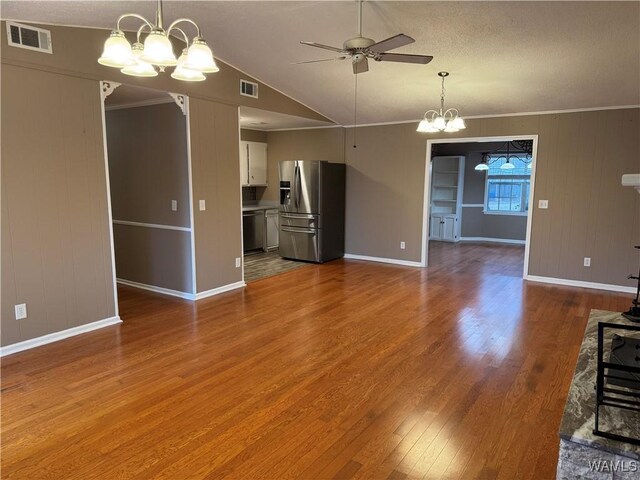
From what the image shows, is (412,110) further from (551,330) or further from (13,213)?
(13,213)

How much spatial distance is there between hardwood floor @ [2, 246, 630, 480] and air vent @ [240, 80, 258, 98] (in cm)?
261

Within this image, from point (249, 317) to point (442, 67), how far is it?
3436 mm

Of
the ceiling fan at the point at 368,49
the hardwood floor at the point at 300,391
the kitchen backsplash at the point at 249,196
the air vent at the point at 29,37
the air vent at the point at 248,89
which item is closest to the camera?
the hardwood floor at the point at 300,391

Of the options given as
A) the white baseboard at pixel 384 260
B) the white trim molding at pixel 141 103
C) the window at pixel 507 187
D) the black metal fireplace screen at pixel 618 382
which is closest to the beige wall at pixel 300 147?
the white baseboard at pixel 384 260

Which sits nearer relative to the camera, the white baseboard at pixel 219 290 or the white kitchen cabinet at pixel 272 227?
the white baseboard at pixel 219 290

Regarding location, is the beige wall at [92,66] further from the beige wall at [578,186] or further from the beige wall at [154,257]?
the beige wall at [578,186]

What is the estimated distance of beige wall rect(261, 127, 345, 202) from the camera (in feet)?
25.3

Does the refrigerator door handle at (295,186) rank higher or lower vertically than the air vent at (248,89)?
lower

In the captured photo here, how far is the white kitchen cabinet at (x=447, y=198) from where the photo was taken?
977 centimetres

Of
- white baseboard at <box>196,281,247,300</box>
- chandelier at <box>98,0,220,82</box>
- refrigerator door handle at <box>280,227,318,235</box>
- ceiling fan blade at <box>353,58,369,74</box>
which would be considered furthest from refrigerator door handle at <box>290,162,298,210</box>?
chandelier at <box>98,0,220,82</box>

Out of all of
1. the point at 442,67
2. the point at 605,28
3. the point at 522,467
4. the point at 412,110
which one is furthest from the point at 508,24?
the point at 522,467

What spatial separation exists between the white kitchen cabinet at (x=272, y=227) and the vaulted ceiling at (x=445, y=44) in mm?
2921

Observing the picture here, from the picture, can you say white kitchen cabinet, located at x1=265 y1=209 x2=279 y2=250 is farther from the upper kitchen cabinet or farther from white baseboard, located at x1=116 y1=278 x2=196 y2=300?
white baseboard, located at x1=116 y1=278 x2=196 y2=300

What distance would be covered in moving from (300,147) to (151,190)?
3.52 meters
